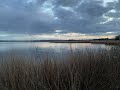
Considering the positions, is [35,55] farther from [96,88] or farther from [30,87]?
[96,88]

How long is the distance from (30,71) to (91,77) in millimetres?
1461

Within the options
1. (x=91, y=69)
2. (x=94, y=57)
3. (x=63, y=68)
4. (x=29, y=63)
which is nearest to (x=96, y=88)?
(x=91, y=69)

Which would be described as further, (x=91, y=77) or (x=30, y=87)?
(x=91, y=77)

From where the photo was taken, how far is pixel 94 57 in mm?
5508

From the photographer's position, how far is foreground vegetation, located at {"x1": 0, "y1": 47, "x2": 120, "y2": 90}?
4.02 m

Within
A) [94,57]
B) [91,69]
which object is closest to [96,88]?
[91,69]

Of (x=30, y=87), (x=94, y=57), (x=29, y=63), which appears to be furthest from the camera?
(x=94, y=57)

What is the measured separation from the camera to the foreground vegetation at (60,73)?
158 inches

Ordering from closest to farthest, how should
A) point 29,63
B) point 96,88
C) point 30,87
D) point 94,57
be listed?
point 30,87 → point 96,88 → point 29,63 → point 94,57

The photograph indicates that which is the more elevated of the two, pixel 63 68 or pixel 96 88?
pixel 63 68

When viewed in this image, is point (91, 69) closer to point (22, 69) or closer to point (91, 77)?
point (91, 77)

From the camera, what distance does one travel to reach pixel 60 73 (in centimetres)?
452

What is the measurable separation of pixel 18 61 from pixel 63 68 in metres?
1.18

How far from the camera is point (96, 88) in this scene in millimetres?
4266
